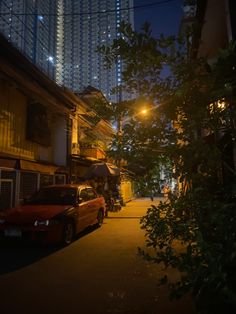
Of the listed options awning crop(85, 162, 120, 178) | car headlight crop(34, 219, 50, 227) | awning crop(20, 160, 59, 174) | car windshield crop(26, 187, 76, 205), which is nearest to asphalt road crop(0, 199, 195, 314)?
car headlight crop(34, 219, 50, 227)

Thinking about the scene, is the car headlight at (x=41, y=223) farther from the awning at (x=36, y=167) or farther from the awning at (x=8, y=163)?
the awning at (x=36, y=167)

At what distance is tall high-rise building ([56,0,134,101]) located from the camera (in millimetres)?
13832

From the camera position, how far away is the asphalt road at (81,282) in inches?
200

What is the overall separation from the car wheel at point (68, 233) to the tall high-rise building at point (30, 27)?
6167 mm

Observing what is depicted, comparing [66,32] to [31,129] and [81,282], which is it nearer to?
[31,129]

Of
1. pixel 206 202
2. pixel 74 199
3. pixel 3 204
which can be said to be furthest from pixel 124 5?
pixel 206 202

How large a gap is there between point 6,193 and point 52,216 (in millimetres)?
5282

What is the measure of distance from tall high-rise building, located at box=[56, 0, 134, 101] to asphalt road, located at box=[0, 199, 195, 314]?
22.3ft

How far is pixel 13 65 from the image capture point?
13164 mm

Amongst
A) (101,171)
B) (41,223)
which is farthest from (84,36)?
(41,223)

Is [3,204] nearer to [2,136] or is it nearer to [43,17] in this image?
[2,136]

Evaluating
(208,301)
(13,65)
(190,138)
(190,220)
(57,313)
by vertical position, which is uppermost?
(13,65)

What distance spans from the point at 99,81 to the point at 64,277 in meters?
11.1

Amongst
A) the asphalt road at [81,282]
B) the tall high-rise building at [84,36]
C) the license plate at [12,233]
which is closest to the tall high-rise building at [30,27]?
the tall high-rise building at [84,36]
